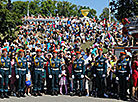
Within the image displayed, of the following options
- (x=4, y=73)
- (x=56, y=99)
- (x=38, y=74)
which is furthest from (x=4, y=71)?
(x=56, y=99)

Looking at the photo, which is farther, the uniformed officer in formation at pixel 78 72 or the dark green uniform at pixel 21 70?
the uniformed officer in formation at pixel 78 72

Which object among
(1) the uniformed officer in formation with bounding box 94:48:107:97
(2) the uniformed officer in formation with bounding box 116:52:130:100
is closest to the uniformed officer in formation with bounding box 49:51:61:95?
(1) the uniformed officer in formation with bounding box 94:48:107:97

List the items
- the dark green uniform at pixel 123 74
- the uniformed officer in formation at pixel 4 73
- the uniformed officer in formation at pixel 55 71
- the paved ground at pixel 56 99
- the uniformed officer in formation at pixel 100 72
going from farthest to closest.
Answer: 1. the uniformed officer in formation at pixel 55 71
2. the uniformed officer in formation at pixel 100 72
3. the uniformed officer in formation at pixel 4 73
4. the dark green uniform at pixel 123 74
5. the paved ground at pixel 56 99

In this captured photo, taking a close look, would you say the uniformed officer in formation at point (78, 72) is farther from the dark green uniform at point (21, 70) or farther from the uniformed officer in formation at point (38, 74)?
the dark green uniform at point (21, 70)

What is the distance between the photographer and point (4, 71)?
33.0ft

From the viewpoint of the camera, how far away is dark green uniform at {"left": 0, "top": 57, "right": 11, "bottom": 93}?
395 inches

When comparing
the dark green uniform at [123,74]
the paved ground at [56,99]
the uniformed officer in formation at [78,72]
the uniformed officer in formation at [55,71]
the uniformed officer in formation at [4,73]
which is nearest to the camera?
the paved ground at [56,99]

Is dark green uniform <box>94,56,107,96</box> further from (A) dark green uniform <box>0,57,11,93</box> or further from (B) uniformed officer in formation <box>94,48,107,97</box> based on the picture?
(A) dark green uniform <box>0,57,11,93</box>

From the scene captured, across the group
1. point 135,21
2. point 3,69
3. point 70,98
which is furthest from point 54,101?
point 135,21

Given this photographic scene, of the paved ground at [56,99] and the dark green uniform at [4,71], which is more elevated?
the dark green uniform at [4,71]

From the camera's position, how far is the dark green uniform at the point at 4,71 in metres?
10.0

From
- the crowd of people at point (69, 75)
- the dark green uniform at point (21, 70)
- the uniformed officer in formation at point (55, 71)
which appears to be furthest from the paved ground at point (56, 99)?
the uniformed officer in formation at point (55, 71)

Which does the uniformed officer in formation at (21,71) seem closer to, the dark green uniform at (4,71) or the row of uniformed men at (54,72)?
the row of uniformed men at (54,72)

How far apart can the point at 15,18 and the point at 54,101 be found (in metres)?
10.2
